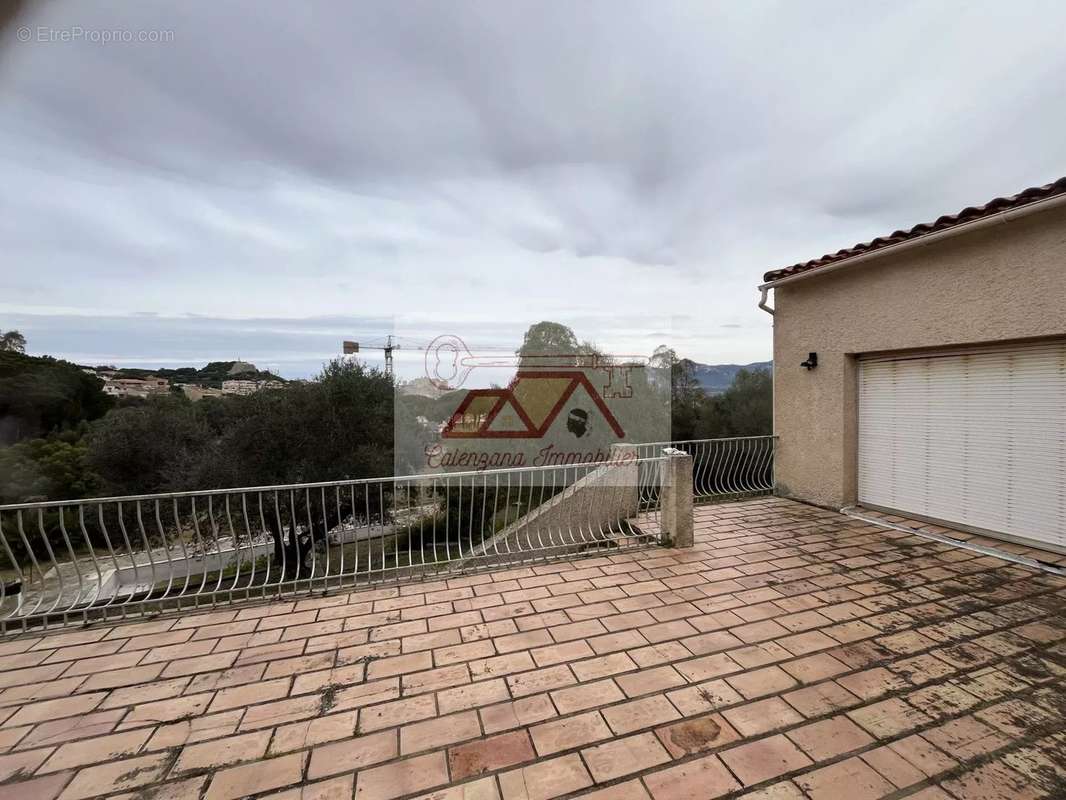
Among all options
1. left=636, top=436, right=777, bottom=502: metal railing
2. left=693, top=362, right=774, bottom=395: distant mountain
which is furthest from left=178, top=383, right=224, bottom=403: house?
left=693, top=362, right=774, bottom=395: distant mountain

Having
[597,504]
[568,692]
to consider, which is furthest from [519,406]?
[568,692]

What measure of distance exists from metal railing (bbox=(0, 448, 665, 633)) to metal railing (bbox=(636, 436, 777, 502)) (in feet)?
2.86

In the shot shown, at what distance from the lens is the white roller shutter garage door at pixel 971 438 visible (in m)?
4.15

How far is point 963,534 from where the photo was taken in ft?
15.5

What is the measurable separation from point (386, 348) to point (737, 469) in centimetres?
901

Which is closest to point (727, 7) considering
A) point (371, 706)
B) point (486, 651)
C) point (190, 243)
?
point (486, 651)

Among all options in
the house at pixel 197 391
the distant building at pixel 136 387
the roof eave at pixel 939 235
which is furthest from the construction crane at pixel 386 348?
the roof eave at pixel 939 235

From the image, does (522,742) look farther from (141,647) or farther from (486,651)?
(141,647)

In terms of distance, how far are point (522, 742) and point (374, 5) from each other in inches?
238

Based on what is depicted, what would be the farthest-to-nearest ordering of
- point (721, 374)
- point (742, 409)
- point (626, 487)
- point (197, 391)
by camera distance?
1. point (721, 374)
2. point (742, 409)
3. point (197, 391)
4. point (626, 487)

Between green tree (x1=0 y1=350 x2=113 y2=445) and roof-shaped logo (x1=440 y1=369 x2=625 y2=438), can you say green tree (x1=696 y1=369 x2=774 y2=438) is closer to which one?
roof-shaped logo (x1=440 y1=369 x2=625 y2=438)

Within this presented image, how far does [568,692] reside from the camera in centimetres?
238

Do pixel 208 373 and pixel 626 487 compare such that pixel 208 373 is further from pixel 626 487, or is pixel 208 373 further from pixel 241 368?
pixel 626 487

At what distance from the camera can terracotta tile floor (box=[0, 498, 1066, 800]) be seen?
1.84m
